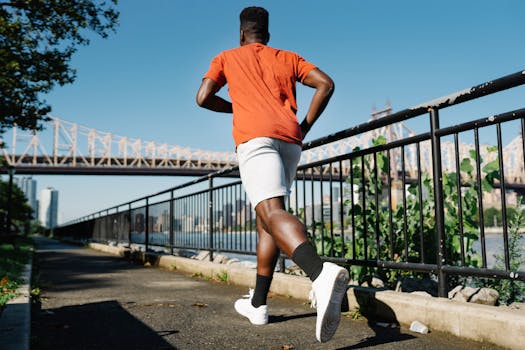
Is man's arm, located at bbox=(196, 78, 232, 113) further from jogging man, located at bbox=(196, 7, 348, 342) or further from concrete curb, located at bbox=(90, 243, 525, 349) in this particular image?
concrete curb, located at bbox=(90, 243, 525, 349)

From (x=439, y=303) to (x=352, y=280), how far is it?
185 cm

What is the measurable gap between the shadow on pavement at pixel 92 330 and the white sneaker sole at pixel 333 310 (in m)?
0.79

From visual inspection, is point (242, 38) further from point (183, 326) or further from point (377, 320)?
point (377, 320)

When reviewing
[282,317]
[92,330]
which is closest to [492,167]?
[282,317]

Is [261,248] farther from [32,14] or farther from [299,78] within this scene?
[32,14]

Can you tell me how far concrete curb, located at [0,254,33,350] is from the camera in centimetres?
207

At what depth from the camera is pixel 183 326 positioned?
2.80 meters

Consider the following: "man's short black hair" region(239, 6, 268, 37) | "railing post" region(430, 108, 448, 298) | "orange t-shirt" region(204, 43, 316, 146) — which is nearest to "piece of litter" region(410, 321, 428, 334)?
"railing post" region(430, 108, 448, 298)

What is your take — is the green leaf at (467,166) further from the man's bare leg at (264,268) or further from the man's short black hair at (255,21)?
the man's short black hair at (255,21)

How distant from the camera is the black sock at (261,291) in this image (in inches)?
103

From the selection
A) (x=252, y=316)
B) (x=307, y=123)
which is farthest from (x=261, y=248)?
(x=307, y=123)

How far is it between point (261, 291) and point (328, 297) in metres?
0.75

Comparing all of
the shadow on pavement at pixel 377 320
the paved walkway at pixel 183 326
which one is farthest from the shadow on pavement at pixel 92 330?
the shadow on pavement at pixel 377 320

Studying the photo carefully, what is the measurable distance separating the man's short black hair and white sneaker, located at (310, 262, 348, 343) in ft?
4.36
